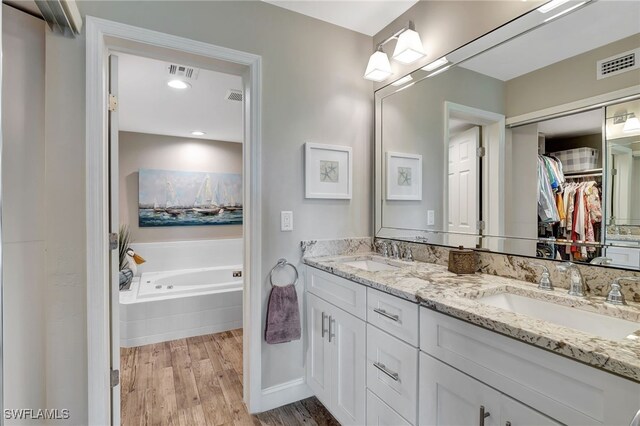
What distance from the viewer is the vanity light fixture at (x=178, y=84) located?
99.4 inches

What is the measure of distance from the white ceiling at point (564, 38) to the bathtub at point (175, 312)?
2950 millimetres

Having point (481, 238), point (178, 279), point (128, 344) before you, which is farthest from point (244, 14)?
point (178, 279)

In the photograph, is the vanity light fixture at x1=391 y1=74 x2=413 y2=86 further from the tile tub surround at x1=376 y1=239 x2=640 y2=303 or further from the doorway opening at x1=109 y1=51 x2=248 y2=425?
the doorway opening at x1=109 y1=51 x2=248 y2=425

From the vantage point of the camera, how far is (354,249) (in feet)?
7.29

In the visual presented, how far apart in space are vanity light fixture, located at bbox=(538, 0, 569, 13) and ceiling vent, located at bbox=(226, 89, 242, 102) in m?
2.16

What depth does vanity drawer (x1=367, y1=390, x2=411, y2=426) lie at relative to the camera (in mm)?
1279

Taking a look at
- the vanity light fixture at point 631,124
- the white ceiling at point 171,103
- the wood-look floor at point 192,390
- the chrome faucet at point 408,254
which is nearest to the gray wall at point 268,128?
the wood-look floor at point 192,390

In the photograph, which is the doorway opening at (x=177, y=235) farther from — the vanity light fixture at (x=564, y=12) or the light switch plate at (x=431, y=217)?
the vanity light fixture at (x=564, y=12)

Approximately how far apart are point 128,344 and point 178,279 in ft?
4.36

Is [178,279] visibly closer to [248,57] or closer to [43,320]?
[43,320]

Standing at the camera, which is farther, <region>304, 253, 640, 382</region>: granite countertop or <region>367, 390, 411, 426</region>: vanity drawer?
<region>367, 390, 411, 426</region>: vanity drawer

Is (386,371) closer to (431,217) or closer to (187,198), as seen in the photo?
(431,217)

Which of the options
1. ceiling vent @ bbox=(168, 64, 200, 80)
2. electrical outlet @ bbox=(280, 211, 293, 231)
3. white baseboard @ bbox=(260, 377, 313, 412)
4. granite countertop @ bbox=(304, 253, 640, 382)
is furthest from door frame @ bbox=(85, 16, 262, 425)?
granite countertop @ bbox=(304, 253, 640, 382)

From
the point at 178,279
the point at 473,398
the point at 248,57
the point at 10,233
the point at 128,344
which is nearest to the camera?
the point at 473,398
